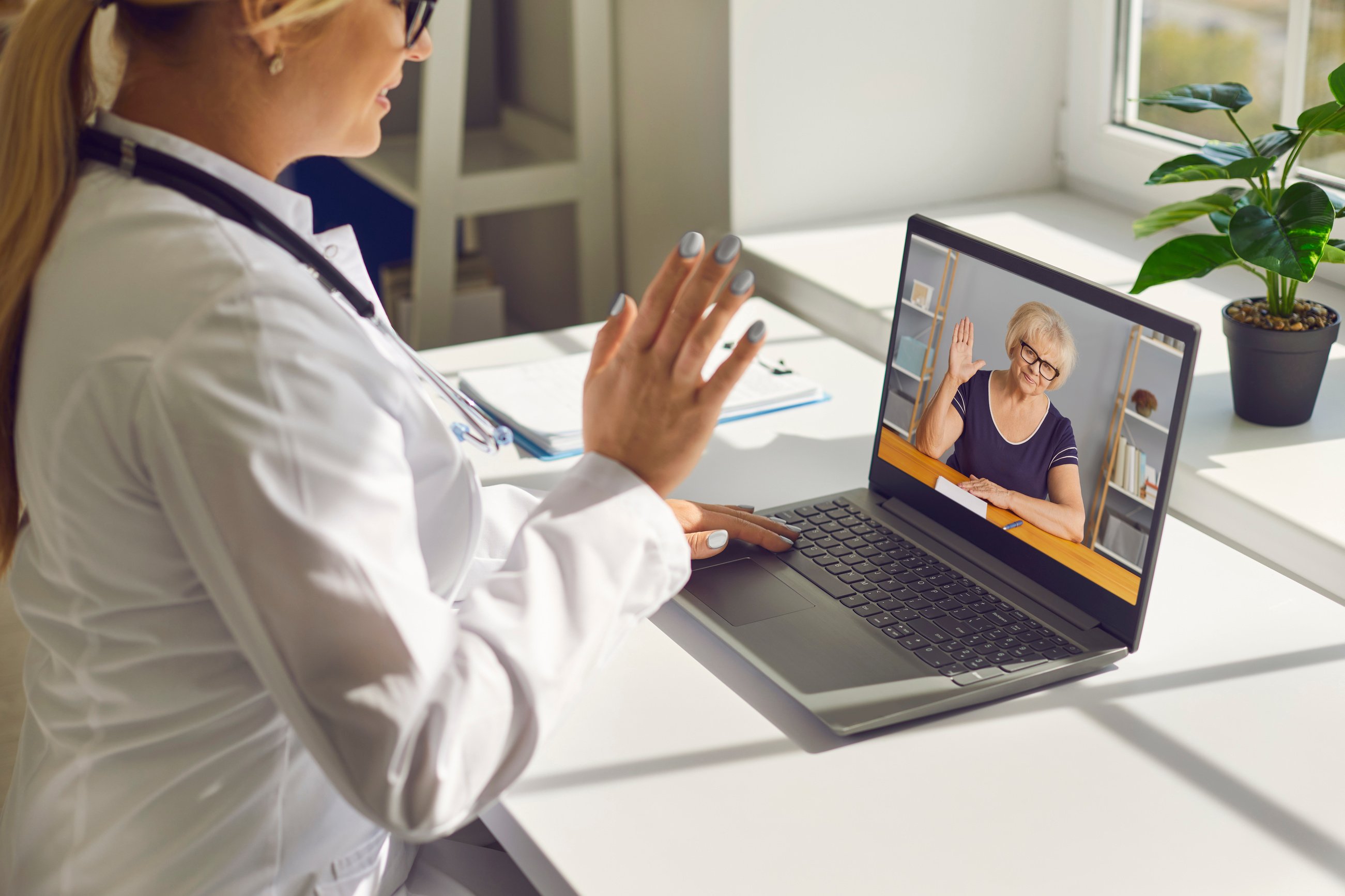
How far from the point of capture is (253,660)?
27.0 inches

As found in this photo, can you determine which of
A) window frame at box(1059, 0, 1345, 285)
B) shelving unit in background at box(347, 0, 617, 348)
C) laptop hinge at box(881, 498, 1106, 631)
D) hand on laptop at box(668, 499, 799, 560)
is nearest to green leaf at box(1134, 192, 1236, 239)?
laptop hinge at box(881, 498, 1106, 631)

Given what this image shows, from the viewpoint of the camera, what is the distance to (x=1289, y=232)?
1118mm

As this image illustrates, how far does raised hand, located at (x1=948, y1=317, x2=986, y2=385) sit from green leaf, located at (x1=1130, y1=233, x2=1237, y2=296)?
22 cm

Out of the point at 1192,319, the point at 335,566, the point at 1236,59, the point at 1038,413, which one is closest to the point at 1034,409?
the point at 1038,413

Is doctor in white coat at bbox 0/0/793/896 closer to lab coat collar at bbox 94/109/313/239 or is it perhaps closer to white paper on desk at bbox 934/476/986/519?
lab coat collar at bbox 94/109/313/239

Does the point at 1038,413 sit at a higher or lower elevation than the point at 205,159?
lower

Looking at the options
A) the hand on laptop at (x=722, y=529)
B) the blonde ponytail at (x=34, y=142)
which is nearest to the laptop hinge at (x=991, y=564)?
the hand on laptop at (x=722, y=529)

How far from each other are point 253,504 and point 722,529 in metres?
0.53

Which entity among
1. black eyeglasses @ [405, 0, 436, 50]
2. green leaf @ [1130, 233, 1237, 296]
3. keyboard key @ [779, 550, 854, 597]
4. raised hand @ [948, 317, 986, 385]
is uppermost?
black eyeglasses @ [405, 0, 436, 50]

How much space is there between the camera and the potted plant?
1.11 meters

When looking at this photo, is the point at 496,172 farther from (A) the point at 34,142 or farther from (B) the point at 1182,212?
(A) the point at 34,142

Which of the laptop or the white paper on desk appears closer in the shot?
the laptop

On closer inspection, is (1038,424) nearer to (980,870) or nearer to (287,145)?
(980,870)

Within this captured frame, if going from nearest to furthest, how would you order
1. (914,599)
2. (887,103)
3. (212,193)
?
1. (212,193)
2. (914,599)
3. (887,103)
